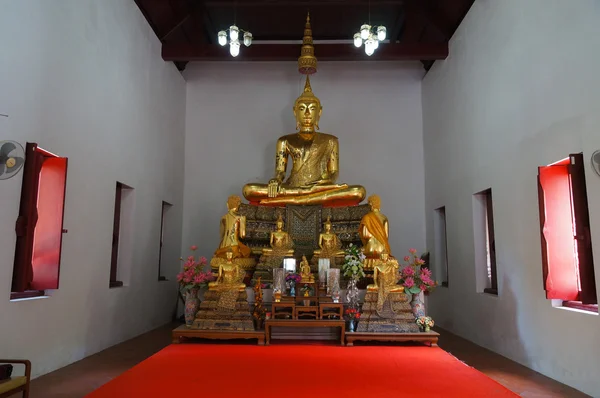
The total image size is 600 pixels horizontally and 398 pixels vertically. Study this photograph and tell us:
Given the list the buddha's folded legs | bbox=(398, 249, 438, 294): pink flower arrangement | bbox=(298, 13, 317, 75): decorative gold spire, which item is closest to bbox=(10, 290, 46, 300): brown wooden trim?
the buddha's folded legs

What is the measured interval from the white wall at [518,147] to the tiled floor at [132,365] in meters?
0.18

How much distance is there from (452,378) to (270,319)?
199 centimetres

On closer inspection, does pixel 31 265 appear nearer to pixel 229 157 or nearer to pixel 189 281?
pixel 189 281

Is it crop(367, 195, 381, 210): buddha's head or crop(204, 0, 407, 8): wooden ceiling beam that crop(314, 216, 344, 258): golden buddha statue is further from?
crop(204, 0, 407, 8): wooden ceiling beam

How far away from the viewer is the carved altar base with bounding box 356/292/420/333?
16.3ft

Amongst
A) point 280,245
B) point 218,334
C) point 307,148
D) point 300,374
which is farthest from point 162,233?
point 300,374

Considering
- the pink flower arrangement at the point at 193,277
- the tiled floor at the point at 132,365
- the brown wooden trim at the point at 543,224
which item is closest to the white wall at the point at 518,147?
the tiled floor at the point at 132,365

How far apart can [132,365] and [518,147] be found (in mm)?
4313

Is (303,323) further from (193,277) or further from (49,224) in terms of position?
(49,224)

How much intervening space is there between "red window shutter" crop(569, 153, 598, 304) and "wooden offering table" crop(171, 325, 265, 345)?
2985mm

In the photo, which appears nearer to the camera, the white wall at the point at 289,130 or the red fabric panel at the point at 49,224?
the red fabric panel at the point at 49,224

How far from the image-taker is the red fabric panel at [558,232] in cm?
396

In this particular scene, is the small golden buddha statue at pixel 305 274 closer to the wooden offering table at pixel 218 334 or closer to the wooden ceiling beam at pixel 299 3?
the wooden offering table at pixel 218 334

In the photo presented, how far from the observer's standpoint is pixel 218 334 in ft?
16.2
